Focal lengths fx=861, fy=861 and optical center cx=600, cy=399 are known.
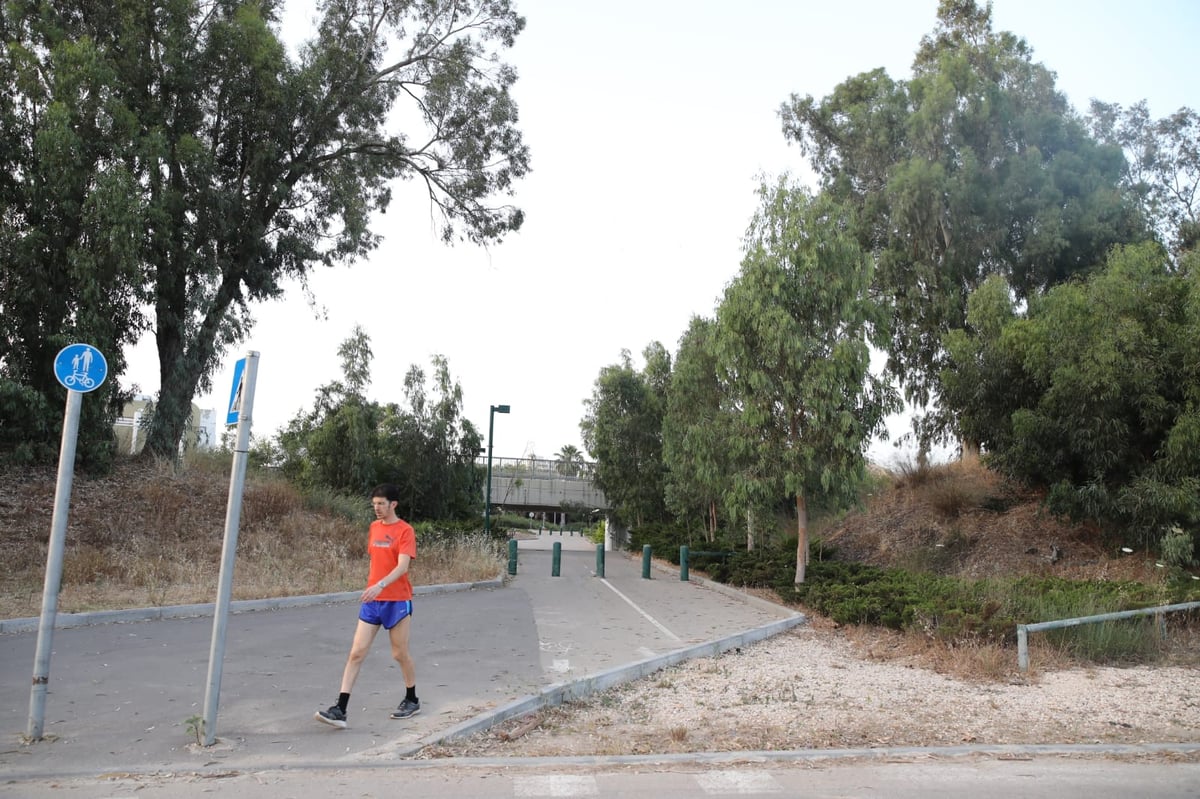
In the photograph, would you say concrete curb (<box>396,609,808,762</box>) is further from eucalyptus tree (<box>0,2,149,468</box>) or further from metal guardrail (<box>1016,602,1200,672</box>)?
eucalyptus tree (<box>0,2,149,468</box>)

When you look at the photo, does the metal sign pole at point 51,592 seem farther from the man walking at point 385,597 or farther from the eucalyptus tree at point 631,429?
the eucalyptus tree at point 631,429

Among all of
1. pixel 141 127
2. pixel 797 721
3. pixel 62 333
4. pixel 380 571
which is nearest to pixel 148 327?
pixel 62 333

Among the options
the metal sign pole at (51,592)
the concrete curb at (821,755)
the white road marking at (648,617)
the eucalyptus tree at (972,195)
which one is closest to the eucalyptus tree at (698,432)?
the white road marking at (648,617)

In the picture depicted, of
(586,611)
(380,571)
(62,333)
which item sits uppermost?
(62,333)

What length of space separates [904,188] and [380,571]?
78.9ft

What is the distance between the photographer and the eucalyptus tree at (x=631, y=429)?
33.5 metres

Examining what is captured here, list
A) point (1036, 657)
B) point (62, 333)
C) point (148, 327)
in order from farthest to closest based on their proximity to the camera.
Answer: point (148, 327) → point (62, 333) → point (1036, 657)

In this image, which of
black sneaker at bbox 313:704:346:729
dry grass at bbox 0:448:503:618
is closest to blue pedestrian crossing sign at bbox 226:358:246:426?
black sneaker at bbox 313:704:346:729

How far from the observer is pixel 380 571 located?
20.5ft

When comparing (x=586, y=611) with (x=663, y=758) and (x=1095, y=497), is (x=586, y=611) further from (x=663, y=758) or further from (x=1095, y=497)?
(x=1095, y=497)

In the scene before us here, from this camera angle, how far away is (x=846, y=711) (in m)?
7.09

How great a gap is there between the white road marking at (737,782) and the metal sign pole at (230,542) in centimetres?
319

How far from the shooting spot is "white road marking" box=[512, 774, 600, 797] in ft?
16.2

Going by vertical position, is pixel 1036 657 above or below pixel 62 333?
below
